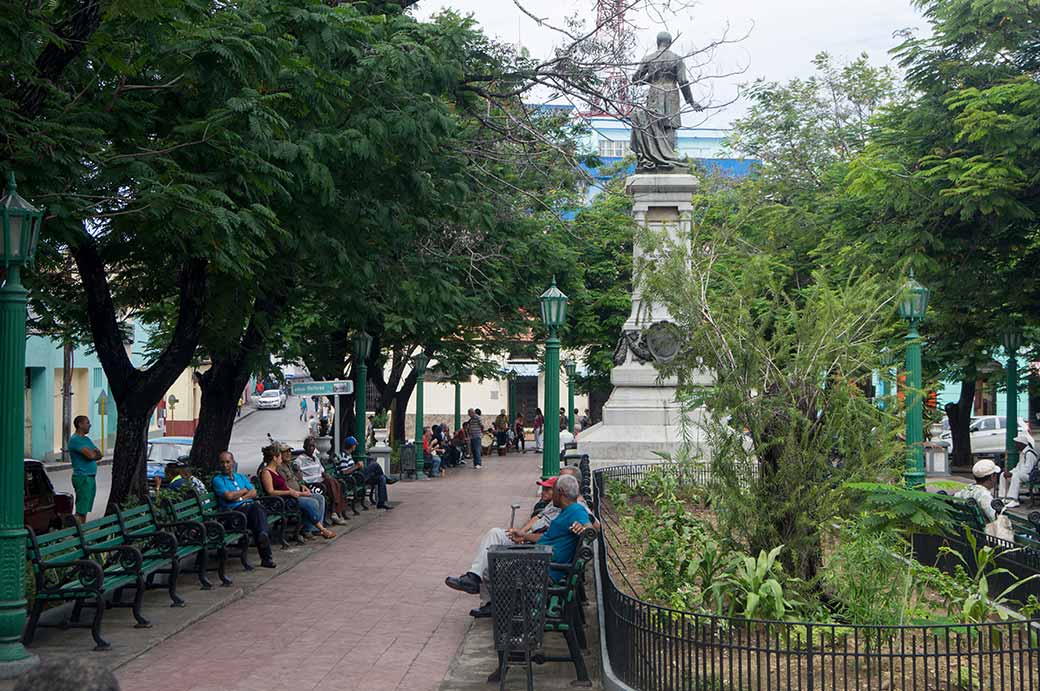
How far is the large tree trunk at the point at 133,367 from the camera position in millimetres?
14781

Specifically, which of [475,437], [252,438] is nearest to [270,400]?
[252,438]

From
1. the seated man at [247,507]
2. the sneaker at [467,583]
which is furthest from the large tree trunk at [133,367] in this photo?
the sneaker at [467,583]

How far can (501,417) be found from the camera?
50750mm

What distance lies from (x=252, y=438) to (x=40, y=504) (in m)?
40.2

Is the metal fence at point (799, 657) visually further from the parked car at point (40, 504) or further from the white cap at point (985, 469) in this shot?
the parked car at point (40, 504)

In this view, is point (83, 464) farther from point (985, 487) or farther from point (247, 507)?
point (985, 487)

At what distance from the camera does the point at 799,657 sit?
6.94m

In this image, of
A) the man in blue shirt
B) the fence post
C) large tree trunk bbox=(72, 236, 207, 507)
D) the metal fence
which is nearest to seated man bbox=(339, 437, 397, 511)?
large tree trunk bbox=(72, 236, 207, 507)

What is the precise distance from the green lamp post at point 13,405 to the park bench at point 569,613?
3.57 m

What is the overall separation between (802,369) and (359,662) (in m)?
4.19

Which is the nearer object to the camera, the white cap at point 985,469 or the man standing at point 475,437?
the white cap at point 985,469

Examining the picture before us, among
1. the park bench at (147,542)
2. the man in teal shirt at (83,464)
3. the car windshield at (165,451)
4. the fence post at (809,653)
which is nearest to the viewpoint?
the fence post at (809,653)

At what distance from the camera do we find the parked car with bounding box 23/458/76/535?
1697 cm

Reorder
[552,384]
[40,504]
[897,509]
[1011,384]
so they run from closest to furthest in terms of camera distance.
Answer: [897,509] < [552,384] < [40,504] < [1011,384]
